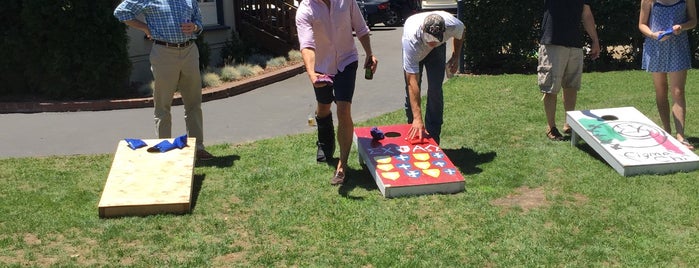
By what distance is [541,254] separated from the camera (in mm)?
4332

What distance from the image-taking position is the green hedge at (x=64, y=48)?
30.7 ft

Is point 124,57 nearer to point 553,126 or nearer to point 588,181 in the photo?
point 553,126

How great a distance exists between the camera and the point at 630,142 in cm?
609

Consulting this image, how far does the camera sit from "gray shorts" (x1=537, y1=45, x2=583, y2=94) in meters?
6.91

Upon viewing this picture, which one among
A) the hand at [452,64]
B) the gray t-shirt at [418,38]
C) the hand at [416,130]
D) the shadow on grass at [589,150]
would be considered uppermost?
the gray t-shirt at [418,38]

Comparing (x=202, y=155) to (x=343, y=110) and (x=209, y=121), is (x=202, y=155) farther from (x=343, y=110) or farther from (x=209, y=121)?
(x=209, y=121)

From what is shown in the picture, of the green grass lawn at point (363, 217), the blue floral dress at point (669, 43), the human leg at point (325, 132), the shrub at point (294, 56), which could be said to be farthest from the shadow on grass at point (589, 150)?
the shrub at point (294, 56)

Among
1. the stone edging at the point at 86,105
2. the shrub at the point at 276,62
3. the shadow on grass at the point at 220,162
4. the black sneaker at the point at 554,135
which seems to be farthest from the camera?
the shrub at the point at 276,62

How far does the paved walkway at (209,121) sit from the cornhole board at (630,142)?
10.2 feet

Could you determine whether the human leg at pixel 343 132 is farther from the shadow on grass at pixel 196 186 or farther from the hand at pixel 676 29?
the hand at pixel 676 29

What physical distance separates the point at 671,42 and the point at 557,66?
99cm

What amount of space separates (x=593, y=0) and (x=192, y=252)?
9.33 metres

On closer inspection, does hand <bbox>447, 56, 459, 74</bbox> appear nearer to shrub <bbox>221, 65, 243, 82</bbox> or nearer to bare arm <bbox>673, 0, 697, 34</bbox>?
bare arm <bbox>673, 0, 697, 34</bbox>

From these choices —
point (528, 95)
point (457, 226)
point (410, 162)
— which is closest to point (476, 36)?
point (528, 95)
